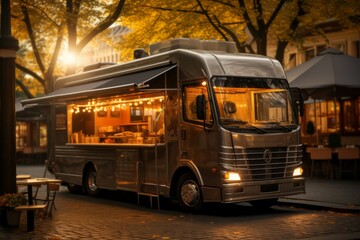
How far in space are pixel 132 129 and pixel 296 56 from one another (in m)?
20.6

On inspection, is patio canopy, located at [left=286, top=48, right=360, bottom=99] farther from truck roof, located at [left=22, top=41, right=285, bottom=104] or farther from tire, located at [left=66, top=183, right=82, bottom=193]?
tire, located at [left=66, top=183, right=82, bottom=193]

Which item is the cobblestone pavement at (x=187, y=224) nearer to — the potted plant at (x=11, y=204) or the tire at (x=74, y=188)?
the potted plant at (x=11, y=204)

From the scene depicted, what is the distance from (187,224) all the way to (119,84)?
4.75 metres

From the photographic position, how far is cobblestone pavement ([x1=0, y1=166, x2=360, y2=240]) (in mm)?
11781

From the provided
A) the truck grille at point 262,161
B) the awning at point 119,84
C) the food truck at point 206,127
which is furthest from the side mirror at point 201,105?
the awning at point 119,84

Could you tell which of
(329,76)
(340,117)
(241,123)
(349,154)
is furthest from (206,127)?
(340,117)

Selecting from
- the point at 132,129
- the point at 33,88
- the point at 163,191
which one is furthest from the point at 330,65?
the point at 33,88

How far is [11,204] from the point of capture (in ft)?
41.9

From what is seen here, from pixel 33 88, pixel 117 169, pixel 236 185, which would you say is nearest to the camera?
pixel 236 185

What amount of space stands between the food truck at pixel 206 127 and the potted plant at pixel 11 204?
3.70 m

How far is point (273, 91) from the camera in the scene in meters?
15.4

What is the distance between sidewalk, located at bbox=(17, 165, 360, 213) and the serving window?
3559 mm

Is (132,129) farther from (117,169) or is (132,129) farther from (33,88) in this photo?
(33,88)

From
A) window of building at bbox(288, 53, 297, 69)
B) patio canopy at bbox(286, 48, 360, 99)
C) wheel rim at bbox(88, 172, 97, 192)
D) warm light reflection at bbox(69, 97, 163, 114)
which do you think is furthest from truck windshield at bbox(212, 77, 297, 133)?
window of building at bbox(288, 53, 297, 69)
